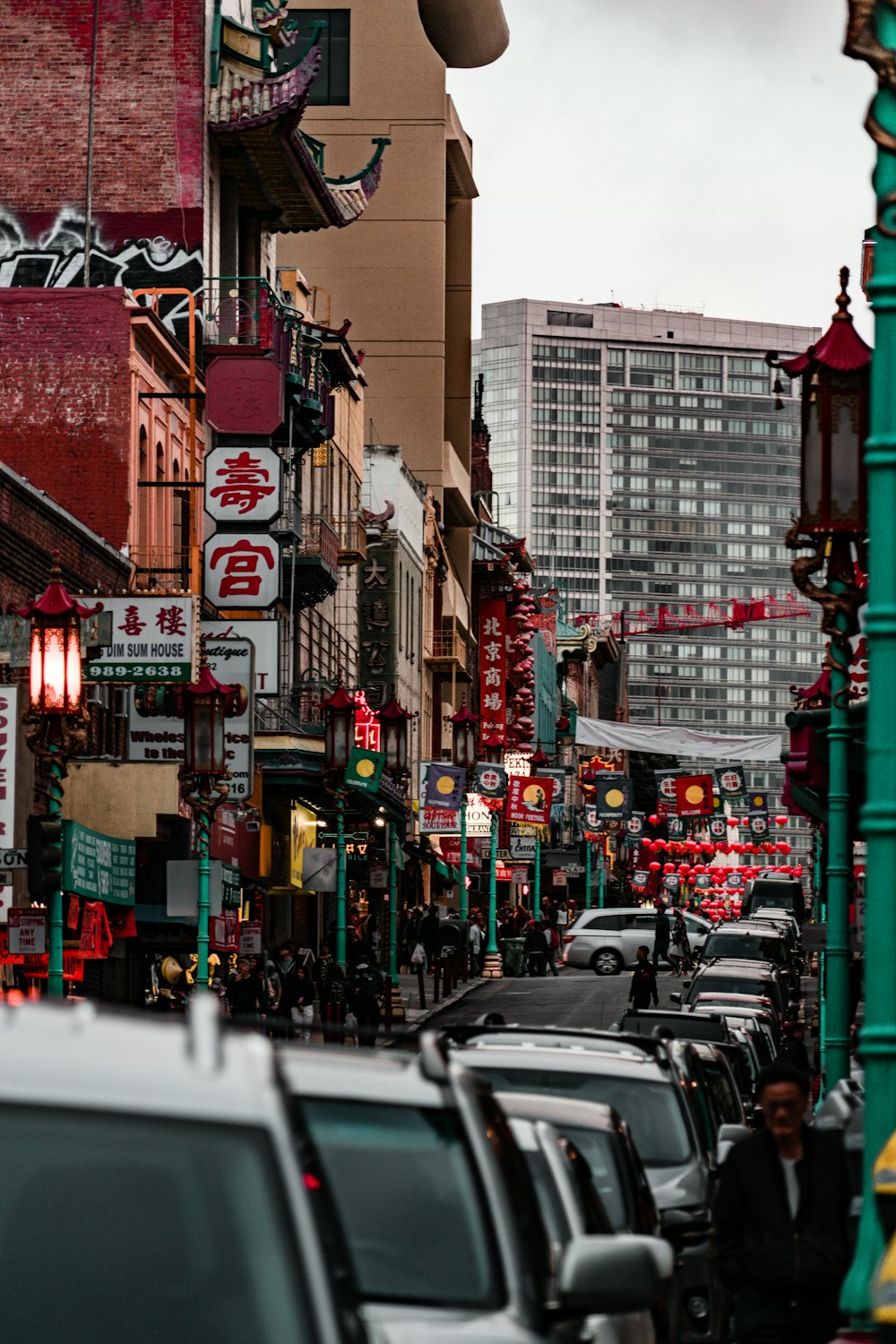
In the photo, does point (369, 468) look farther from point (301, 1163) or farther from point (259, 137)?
point (301, 1163)

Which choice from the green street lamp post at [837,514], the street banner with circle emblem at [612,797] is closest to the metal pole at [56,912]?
the green street lamp post at [837,514]

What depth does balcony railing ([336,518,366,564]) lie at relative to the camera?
205 ft

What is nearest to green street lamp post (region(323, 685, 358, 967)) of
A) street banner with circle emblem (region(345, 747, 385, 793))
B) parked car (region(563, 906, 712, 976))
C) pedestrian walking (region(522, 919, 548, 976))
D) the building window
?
street banner with circle emblem (region(345, 747, 385, 793))

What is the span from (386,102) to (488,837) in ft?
107

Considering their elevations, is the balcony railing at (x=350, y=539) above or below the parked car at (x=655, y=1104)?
above

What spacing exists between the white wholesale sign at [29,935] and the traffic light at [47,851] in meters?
0.79

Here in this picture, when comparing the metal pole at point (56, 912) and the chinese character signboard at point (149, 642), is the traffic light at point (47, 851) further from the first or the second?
the chinese character signboard at point (149, 642)

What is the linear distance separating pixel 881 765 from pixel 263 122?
39822 mm

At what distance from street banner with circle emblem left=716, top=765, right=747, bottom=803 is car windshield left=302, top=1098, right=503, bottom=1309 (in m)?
84.4

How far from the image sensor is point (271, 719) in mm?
48781

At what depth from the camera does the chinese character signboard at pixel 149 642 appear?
2934 cm

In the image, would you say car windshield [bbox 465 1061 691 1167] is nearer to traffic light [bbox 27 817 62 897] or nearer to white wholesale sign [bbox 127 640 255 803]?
traffic light [bbox 27 817 62 897]

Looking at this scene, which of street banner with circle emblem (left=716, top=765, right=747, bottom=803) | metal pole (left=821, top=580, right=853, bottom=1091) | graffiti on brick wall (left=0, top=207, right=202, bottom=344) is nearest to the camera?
metal pole (left=821, top=580, right=853, bottom=1091)

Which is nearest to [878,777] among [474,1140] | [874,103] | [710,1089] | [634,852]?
[874,103]
